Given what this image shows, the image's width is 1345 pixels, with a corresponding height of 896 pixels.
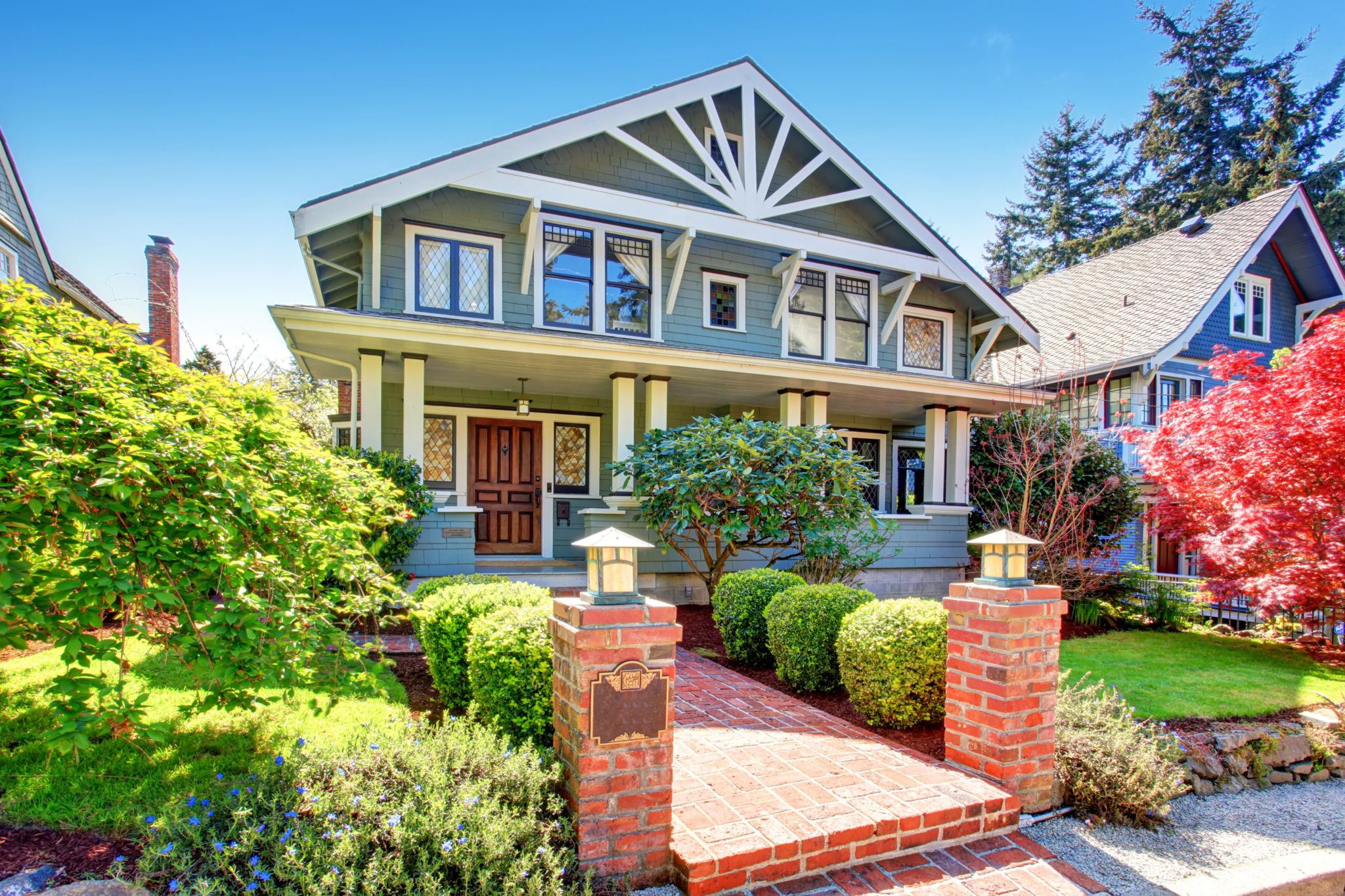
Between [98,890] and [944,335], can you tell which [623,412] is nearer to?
[944,335]

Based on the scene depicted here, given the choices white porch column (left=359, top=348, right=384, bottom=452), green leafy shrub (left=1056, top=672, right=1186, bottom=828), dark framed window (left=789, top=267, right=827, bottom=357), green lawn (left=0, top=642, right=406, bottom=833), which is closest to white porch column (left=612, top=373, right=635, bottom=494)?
white porch column (left=359, top=348, right=384, bottom=452)

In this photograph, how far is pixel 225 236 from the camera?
14.4m

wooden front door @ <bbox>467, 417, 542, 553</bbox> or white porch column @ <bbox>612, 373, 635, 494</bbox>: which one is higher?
white porch column @ <bbox>612, 373, 635, 494</bbox>

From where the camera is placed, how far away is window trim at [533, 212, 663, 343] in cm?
955

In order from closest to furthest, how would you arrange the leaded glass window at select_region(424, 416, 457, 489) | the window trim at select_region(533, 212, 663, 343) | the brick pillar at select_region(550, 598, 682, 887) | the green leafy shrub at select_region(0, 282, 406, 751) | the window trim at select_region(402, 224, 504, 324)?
the green leafy shrub at select_region(0, 282, 406, 751)
the brick pillar at select_region(550, 598, 682, 887)
the window trim at select_region(402, 224, 504, 324)
the window trim at select_region(533, 212, 663, 343)
the leaded glass window at select_region(424, 416, 457, 489)

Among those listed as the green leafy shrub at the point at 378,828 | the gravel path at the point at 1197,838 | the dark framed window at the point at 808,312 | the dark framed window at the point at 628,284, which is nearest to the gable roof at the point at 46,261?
the dark framed window at the point at 628,284

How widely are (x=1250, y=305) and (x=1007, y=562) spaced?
18008mm

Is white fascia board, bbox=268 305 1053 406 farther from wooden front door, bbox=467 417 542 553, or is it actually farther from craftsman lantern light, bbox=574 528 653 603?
craftsman lantern light, bbox=574 528 653 603

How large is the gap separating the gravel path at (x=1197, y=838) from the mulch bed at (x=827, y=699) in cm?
81

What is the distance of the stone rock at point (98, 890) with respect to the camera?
2172mm

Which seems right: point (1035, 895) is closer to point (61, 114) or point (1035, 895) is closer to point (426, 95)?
point (426, 95)

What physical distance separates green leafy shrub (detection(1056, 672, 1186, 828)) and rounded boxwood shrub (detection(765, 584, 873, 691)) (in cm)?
163

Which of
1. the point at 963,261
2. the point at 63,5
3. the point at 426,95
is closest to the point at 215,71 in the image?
the point at 63,5

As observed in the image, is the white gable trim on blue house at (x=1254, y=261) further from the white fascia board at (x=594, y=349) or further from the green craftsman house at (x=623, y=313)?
the white fascia board at (x=594, y=349)
